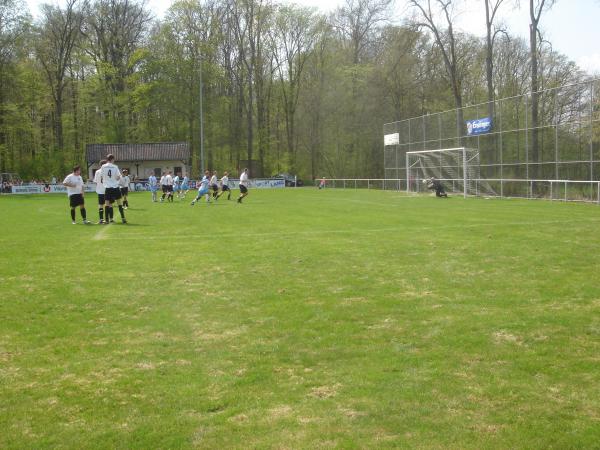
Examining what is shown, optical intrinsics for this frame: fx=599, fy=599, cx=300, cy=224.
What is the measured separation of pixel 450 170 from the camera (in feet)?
118

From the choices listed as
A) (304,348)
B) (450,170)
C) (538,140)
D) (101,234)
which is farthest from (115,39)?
(304,348)

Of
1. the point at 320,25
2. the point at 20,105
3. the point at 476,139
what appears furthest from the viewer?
the point at 320,25

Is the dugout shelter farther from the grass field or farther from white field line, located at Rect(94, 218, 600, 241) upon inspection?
the grass field

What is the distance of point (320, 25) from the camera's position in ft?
201

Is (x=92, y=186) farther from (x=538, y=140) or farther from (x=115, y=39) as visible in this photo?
(x=538, y=140)

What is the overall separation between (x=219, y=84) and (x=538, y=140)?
42.5 m

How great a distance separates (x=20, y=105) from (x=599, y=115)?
50.1m

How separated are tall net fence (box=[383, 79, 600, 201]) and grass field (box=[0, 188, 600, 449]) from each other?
16815mm

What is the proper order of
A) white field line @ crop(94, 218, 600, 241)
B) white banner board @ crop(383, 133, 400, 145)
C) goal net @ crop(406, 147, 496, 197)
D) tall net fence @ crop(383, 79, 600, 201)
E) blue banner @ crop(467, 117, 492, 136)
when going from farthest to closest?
1. white banner board @ crop(383, 133, 400, 145)
2. goal net @ crop(406, 147, 496, 197)
3. blue banner @ crop(467, 117, 492, 136)
4. tall net fence @ crop(383, 79, 600, 201)
5. white field line @ crop(94, 218, 600, 241)

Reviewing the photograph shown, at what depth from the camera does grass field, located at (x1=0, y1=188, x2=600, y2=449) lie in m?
3.86

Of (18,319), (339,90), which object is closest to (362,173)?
(339,90)

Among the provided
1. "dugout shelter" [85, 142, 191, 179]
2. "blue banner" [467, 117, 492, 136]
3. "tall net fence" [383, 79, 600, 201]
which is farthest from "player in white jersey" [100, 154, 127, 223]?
"dugout shelter" [85, 142, 191, 179]

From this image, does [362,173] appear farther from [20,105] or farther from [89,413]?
[89,413]

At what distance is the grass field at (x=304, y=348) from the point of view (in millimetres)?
3855
